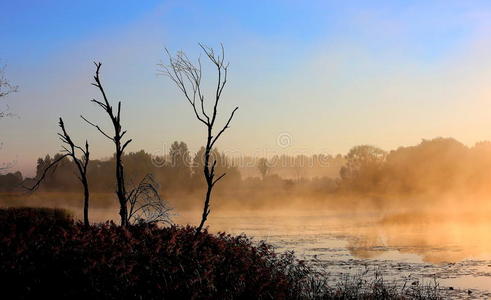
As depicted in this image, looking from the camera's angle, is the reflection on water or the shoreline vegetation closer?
the shoreline vegetation

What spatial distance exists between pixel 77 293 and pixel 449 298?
36.3 feet

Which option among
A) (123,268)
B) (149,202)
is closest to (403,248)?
(149,202)

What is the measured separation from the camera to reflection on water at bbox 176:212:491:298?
2173cm

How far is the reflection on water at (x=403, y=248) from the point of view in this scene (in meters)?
21.7

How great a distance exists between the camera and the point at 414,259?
26.0m

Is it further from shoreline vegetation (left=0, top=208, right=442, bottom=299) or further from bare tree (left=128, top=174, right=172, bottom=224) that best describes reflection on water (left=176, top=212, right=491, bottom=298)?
shoreline vegetation (left=0, top=208, right=442, bottom=299)

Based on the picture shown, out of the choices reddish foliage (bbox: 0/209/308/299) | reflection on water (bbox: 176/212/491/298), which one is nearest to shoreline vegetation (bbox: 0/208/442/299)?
reddish foliage (bbox: 0/209/308/299)

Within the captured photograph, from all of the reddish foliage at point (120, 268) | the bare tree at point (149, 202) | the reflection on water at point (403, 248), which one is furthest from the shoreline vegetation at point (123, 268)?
the reflection on water at point (403, 248)

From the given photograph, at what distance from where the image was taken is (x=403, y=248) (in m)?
30.3

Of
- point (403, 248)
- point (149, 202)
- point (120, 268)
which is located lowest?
point (403, 248)

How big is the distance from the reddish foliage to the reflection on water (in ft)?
28.9

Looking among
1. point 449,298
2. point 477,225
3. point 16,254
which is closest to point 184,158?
point 477,225

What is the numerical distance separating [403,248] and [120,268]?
73.8 feet

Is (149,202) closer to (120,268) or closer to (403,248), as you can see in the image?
(120,268)
